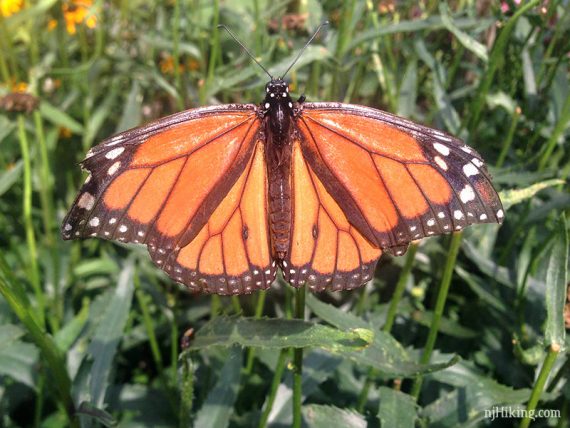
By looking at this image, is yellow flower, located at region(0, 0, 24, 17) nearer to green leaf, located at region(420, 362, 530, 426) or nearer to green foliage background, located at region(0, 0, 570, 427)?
green foliage background, located at region(0, 0, 570, 427)

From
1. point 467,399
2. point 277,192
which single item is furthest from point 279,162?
point 467,399

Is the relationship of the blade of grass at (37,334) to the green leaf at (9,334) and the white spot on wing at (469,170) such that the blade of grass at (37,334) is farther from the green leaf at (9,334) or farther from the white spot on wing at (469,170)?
the white spot on wing at (469,170)

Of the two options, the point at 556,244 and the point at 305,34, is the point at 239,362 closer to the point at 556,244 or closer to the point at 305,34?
the point at 556,244

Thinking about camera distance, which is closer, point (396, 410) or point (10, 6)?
point (396, 410)

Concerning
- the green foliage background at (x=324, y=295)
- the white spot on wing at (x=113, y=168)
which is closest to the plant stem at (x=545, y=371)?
the green foliage background at (x=324, y=295)

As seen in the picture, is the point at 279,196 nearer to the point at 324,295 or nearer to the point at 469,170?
the point at 469,170

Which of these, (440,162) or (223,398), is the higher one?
(440,162)


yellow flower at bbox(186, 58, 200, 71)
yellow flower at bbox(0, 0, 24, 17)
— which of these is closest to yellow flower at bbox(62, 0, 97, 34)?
yellow flower at bbox(0, 0, 24, 17)
